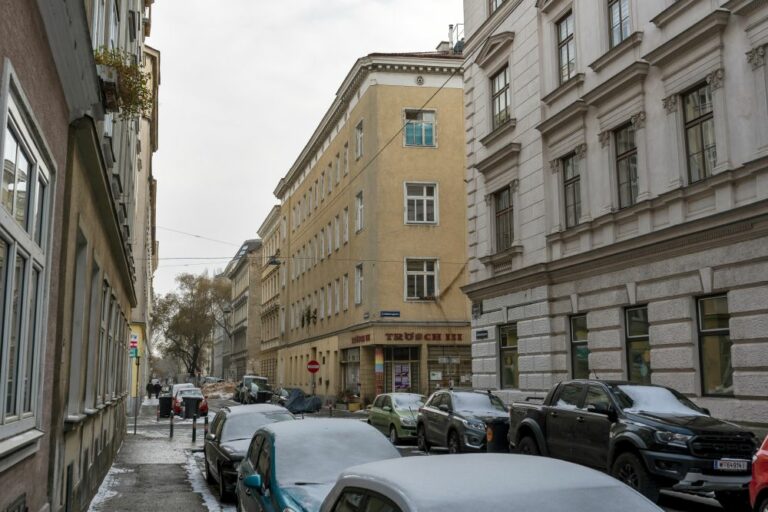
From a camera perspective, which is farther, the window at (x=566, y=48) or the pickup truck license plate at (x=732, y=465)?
the window at (x=566, y=48)

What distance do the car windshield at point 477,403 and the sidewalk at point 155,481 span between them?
610cm

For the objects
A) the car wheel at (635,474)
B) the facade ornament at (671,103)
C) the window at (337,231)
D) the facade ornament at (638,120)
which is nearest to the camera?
the car wheel at (635,474)

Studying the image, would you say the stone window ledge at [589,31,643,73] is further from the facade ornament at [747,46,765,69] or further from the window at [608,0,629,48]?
the facade ornament at [747,46,765,69]

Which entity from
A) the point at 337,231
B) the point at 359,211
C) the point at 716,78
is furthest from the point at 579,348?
the point at 337,231

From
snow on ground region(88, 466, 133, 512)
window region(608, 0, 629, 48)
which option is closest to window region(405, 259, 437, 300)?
window region(608, 0, 629, 48)

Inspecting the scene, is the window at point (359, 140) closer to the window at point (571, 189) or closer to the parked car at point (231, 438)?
the window at point (571, 189)

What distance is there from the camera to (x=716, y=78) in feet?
50.4

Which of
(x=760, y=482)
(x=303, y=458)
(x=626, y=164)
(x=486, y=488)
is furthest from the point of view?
(x=626, y=164)

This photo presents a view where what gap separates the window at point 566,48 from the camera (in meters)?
21.1

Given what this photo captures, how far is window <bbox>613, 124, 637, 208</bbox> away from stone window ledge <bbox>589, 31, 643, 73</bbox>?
1663 mm

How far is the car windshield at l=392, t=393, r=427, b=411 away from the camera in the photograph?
22.6 m

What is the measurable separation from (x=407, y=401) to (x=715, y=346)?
999 cm

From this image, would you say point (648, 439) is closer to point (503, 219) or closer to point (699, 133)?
point (699, 133)

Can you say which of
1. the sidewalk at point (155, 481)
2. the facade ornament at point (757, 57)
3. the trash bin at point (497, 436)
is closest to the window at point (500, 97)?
the facade ornament at point (757, 57)
